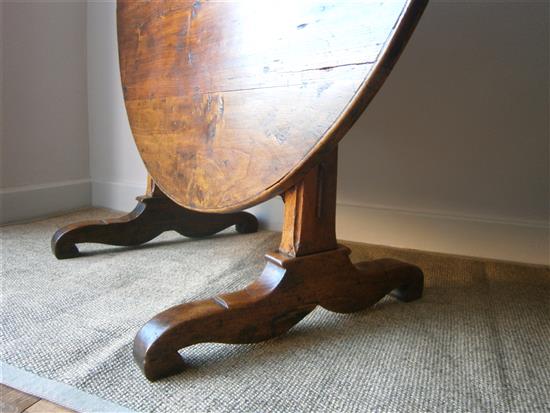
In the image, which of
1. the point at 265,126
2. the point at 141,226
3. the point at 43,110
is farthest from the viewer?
the point at 43,110

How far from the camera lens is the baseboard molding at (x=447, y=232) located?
1.26m

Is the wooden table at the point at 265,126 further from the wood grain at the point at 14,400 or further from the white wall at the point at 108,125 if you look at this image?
the white wall at the point at 108,125

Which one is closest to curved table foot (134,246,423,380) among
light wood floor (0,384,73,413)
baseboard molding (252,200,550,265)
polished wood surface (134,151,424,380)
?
polished wood surface (134,151,424,380)

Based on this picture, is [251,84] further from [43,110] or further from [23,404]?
[43,110]

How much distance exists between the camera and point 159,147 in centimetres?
102

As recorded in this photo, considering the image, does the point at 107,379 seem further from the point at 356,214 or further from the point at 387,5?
the point at 356,214

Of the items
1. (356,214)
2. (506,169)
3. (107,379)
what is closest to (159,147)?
(107,379)

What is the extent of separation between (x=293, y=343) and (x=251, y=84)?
442mm

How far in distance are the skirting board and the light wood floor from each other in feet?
3.34

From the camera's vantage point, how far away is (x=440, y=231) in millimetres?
1353

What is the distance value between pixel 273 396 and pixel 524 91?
1.06m

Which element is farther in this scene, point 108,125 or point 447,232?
point 108,125

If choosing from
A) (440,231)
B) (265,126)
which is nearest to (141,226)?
(265,126)

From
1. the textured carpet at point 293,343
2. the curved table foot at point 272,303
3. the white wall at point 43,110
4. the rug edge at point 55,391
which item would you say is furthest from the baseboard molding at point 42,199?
the curved table foot at point 272,303
